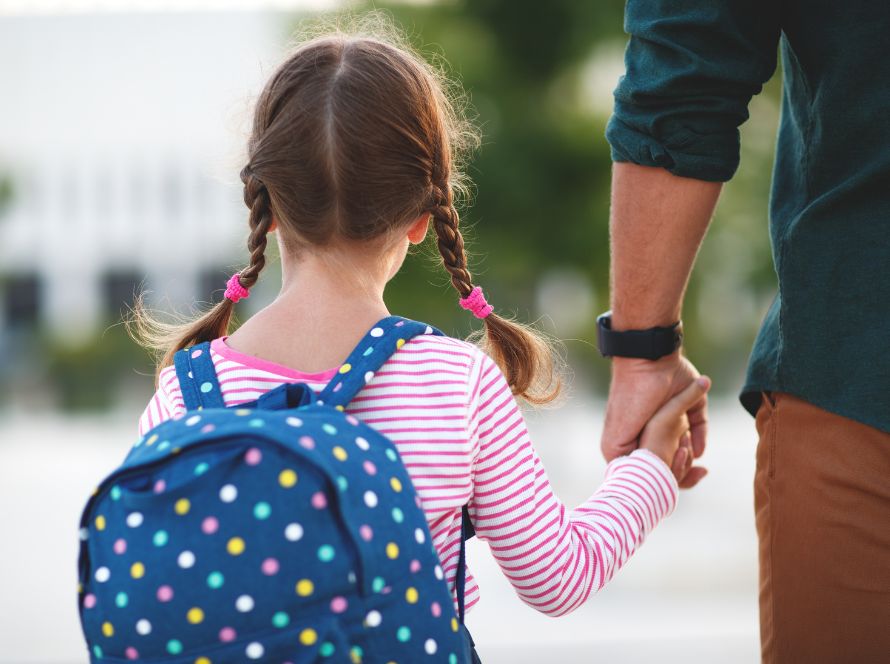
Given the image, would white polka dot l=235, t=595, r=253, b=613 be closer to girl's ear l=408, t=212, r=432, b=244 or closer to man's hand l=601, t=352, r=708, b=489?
girl's ear l=408, t=212, r=432, b=244

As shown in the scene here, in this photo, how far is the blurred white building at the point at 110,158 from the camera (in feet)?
106

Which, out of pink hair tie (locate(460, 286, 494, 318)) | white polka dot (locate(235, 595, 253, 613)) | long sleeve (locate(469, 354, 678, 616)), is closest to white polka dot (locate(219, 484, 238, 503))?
white polka dot (locate(235, 595, 253, 613))

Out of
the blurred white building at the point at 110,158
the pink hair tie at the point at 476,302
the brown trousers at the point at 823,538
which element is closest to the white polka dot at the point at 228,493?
the pink hair tie at the point at 476,302

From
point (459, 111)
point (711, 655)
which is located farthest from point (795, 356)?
point (711, 655)

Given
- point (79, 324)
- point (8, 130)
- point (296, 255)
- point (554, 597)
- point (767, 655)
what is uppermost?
point (296, 255)

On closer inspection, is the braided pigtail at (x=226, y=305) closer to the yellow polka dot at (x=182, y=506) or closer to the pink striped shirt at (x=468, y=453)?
the pink striped shirt at (x=468, y=453)

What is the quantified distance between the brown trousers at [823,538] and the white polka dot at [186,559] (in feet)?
3.54

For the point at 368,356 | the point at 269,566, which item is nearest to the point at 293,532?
the point at 269,566

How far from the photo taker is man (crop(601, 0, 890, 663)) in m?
1.75

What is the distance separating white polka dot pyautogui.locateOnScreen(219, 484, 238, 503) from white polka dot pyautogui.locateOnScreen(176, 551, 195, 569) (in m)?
0.08

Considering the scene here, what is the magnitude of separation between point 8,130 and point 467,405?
3478 centimetres

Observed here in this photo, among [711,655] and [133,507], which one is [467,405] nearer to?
[133,507]

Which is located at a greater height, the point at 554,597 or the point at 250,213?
the point at 250,213

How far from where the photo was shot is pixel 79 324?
3091 cm
